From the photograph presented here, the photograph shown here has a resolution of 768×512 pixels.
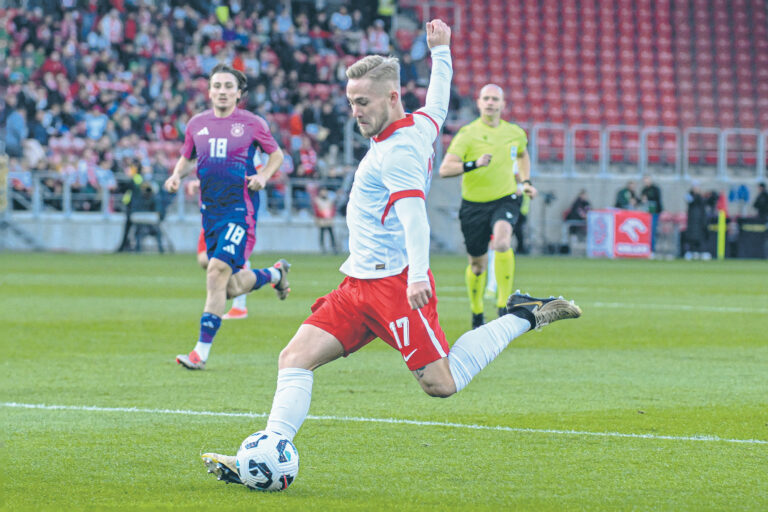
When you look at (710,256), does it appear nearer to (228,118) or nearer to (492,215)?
(492,215)

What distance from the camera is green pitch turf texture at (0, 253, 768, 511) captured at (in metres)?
4.76

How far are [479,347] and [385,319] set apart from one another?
56 cm

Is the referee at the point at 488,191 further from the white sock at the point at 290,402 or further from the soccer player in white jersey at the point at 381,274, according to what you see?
the white sock at the point at 290,402

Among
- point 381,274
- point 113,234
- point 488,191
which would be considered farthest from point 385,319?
point 113,234

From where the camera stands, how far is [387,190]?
5.09 m

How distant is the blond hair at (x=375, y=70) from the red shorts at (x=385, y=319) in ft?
2.58

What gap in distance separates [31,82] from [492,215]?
18.3 m

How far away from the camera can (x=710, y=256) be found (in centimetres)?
3088

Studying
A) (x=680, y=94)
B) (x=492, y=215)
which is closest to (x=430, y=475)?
(x=492, y=215)

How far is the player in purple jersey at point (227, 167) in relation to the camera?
374 inches

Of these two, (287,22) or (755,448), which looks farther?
(287,22)

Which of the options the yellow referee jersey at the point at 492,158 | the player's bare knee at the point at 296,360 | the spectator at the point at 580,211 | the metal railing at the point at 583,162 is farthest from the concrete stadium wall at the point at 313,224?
the player's bare knee at the point at 296,360

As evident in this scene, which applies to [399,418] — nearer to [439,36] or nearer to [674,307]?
[439,36]

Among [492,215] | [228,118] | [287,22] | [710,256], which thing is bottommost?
[710,256]
